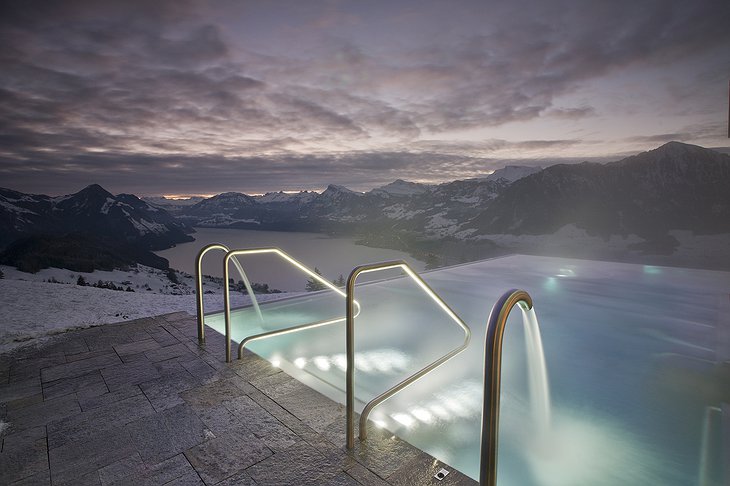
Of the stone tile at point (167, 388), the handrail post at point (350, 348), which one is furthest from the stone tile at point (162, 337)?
the handrail post at point (350, 348)

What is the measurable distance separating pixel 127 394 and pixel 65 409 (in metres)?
0.42

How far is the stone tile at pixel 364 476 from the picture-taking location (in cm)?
198

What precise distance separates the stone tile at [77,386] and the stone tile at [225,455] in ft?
4.80

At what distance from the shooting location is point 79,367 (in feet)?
11.6

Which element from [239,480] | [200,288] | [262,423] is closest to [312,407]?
[262,423]

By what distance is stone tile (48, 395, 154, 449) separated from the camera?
8.13ft

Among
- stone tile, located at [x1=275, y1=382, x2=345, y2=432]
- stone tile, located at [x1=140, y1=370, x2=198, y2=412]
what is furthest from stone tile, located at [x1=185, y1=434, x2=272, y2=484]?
stone tile, located at [x1=140, y1=370, x2=198, y2=412]

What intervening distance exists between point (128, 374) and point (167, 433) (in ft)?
4.11

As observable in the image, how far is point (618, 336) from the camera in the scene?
19.8ft

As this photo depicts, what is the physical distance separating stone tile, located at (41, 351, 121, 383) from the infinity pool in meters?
1.40

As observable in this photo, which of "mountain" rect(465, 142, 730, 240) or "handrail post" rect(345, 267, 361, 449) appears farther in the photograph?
"mountain" rect(465, 142, 730, 240)

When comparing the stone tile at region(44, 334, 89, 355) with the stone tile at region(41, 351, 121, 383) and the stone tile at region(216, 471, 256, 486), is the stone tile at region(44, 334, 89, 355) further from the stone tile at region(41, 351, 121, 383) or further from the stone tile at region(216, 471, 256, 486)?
the stone tile at region(216, 471, 256, 486)

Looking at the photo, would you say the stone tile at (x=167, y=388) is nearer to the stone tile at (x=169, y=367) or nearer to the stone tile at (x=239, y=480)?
the stone tile at (x=169, y=367)

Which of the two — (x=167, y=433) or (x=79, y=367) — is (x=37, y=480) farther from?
(x=79, y=367)
